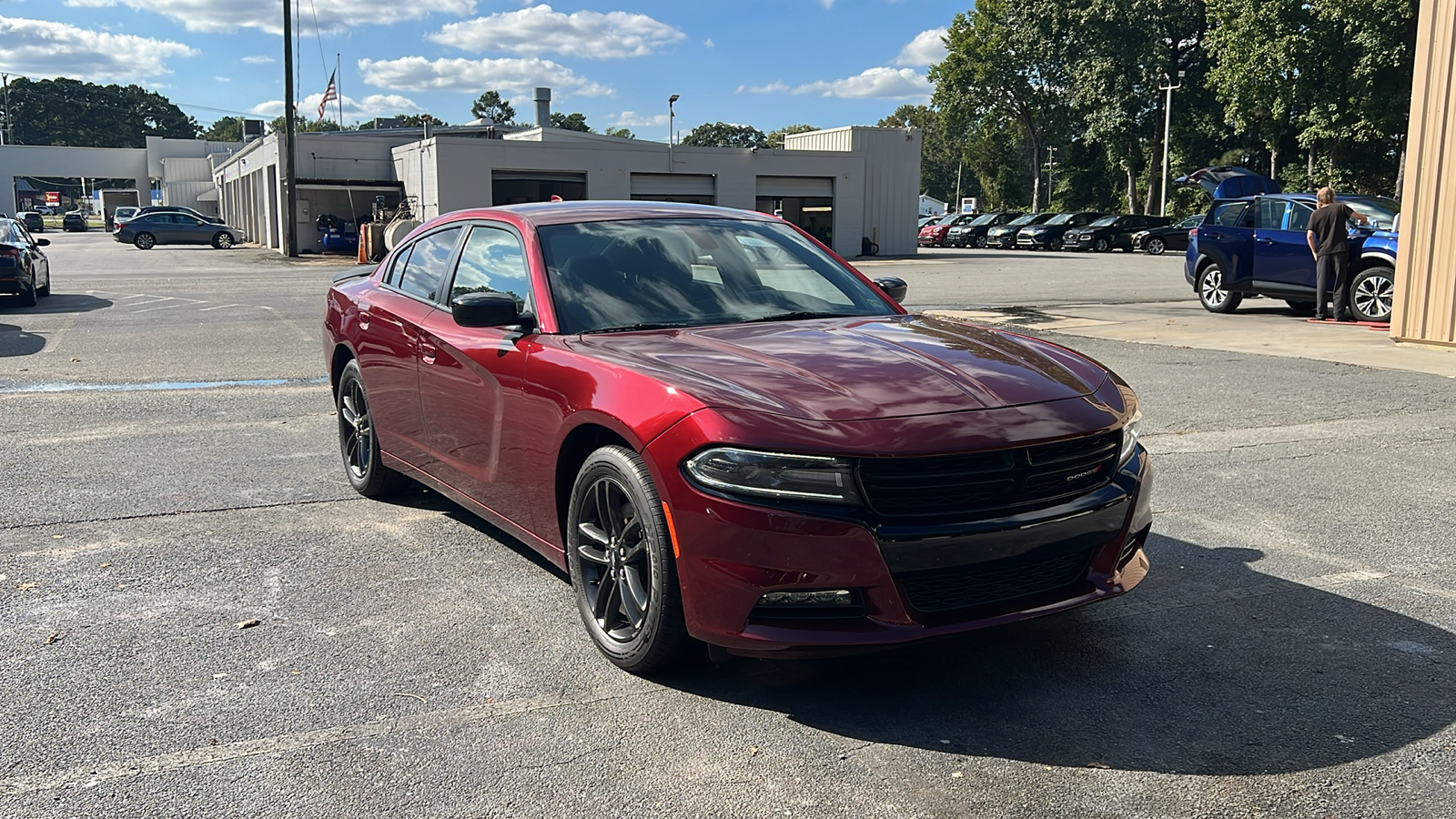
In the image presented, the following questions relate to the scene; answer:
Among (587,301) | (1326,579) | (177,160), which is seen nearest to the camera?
(587,301)

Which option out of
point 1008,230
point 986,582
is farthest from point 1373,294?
point 1008,230

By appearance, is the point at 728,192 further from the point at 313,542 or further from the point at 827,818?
the point at 827,818

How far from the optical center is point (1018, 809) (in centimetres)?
286

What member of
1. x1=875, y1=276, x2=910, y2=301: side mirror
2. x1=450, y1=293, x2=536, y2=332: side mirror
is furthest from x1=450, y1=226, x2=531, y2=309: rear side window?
x1=875, y1=276, x2=910, y2=301: side mirror

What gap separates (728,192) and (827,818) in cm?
3804

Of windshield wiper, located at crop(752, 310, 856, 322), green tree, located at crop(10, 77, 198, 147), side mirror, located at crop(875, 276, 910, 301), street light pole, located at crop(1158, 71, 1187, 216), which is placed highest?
green tree, located at crop(10, 77, 198, 147)

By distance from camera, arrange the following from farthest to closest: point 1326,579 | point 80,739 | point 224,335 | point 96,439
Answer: point 224,335 → point 96,439 → point 1326,579 → point 80,739

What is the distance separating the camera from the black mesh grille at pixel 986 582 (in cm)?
327

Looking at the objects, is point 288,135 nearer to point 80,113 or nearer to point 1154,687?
point 1154,687

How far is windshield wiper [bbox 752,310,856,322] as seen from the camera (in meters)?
4.50

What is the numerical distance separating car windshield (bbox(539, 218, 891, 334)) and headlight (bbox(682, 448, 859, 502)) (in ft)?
3.84

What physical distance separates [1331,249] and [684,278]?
42.5 feet

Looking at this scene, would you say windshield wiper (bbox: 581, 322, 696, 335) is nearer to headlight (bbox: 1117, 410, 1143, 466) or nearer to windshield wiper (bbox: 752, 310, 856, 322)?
windshield wiper (bbox: 752, 310, 856, 322)

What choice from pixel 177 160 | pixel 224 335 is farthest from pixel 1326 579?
pixel 177 160
